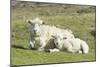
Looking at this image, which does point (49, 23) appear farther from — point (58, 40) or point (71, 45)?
point (71, 45)

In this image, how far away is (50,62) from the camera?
8.20 feet

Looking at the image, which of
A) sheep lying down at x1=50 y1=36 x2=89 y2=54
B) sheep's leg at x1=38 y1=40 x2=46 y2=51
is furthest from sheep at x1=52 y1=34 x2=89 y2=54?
sheep's leg at x1=38 y1=40 x2=46 y2=51

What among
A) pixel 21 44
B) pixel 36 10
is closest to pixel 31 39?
pixel 21 44

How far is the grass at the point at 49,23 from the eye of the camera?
7.74 feet

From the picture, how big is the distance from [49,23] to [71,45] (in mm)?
377

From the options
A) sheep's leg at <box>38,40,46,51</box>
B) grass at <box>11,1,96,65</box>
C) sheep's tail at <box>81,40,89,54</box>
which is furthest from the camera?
sheep's tail at <box>81,40,89,54</box>

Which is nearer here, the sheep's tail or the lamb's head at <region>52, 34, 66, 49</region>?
the lamb's head at <region>52, 34, 66, 49</region>

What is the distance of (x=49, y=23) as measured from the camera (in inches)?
98.9

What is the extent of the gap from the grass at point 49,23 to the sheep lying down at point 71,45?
0.05m

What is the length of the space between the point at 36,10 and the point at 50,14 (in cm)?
17

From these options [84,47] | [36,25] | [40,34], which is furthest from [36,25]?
[84,47]

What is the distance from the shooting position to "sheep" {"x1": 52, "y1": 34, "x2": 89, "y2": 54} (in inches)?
100

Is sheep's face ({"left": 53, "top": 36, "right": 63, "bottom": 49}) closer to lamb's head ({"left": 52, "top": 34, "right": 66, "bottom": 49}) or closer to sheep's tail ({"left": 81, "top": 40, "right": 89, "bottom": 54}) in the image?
lamb's head ({"left": 52, "top": 34, "right": 66, "bottom": 49})

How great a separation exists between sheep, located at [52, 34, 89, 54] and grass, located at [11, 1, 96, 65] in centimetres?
5
